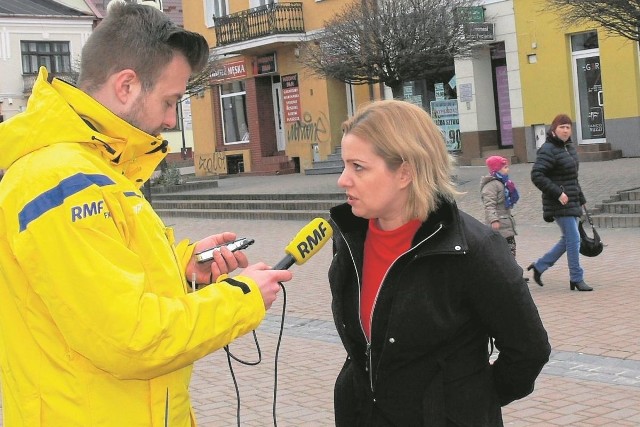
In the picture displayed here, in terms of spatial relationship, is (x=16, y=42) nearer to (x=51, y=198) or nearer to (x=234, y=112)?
(x=234, y=112)

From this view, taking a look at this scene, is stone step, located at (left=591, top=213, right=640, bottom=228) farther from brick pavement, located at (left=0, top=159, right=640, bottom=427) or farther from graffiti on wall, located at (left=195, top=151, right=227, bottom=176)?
graffiti on wall, located at (left=195, top=151, right=227, bottom=176)

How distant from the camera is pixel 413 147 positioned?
9.23 feet

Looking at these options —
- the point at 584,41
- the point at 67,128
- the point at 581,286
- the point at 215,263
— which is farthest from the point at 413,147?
the point at 584,41

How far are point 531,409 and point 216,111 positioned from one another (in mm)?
30063

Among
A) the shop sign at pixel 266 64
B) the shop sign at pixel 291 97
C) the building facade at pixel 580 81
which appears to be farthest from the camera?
the shop sign at pixel 266 64

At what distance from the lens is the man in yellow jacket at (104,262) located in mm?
2193

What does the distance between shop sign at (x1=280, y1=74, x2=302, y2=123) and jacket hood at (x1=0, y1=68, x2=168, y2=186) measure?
28.7 meters

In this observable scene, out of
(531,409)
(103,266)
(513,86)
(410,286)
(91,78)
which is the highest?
(513,86)

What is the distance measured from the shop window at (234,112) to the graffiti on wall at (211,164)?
27.7 inches

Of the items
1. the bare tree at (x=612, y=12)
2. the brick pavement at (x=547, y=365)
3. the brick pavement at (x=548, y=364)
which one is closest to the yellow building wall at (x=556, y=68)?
the bare tree at (x=612, y=12)

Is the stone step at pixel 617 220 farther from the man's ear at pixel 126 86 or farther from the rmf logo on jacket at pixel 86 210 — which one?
the rmf logo on jacket at pixel 86 210

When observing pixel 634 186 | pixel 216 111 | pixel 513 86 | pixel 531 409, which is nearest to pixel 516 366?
pixel 531 409

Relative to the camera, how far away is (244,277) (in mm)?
2486

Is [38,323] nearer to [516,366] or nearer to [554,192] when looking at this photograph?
[516,366]
